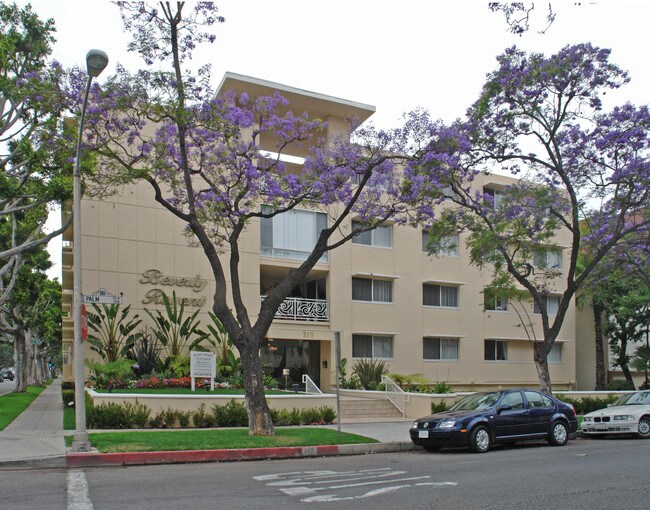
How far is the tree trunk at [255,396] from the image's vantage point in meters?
15.0

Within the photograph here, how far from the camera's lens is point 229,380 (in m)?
23.3

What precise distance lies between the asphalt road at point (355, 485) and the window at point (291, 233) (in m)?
15.5

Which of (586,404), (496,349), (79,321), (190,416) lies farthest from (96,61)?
(496,349)

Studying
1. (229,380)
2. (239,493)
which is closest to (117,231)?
(229,380)

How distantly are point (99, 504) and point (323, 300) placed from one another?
69.6 ft

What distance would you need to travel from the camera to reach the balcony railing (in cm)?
2803

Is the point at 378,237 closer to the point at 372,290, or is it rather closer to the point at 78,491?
the point at 372,290

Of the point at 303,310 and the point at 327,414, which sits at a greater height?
the point at 303,310

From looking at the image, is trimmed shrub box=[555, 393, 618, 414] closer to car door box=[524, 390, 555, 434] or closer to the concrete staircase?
the concrete staircase

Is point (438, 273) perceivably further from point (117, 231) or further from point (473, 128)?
point (117, 231)

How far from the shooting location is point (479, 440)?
48.0 feet

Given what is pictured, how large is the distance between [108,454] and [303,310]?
1669 cm

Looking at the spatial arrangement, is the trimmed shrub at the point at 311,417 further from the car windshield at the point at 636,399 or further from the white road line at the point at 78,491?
the white road line at the point at 78,491

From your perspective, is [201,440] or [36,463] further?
→ [201,440]
